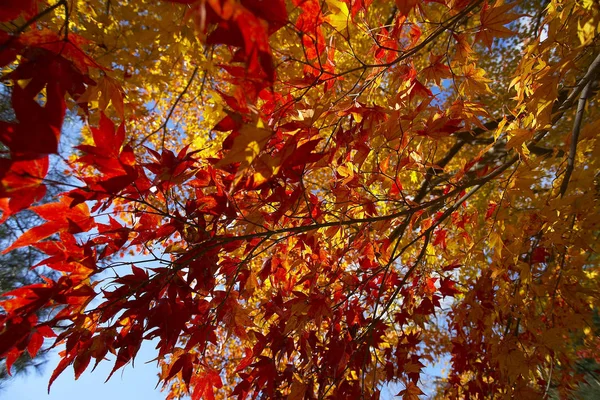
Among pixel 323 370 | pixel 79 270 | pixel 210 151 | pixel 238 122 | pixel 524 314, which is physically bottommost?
pixel 323 370

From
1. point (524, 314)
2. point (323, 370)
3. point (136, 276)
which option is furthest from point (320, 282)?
point (136, 276)

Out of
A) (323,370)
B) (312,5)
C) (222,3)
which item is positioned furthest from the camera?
(323,370)

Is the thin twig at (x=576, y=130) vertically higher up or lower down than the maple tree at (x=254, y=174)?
higher up

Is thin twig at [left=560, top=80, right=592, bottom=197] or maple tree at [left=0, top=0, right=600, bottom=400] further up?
thin twig at [left=560, top=80, right=592, bottom=197]

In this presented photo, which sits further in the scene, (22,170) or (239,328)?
(239,328)

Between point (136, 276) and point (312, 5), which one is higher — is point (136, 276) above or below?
below

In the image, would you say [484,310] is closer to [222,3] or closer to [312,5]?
[312,5]

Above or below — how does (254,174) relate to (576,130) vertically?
below

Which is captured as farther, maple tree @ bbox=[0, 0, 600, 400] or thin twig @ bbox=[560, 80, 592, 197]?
thin twig @ bbox=[560, 80, 592, 197]

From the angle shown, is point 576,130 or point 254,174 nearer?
point 254,174

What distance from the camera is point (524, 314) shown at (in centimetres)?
214

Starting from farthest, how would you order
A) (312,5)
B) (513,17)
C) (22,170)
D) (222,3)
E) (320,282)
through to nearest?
1. (320,282)
2. (513,17)
3. (312,5)
4. (22,170)
5. (222,3)

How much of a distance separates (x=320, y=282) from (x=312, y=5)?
200 centimetres

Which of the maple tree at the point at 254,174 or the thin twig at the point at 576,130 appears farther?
the thin twig at the point at 576,130
